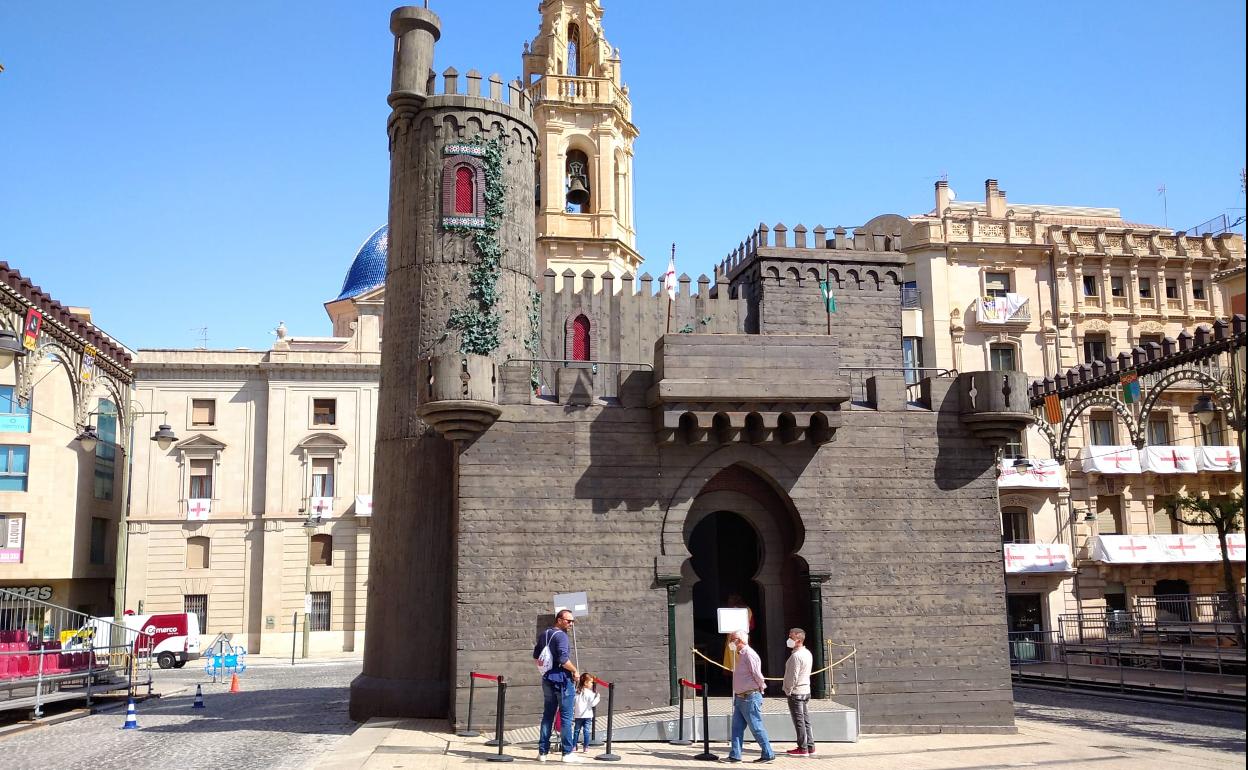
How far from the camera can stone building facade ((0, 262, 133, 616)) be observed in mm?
40656

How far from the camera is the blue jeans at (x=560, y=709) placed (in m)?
15.0

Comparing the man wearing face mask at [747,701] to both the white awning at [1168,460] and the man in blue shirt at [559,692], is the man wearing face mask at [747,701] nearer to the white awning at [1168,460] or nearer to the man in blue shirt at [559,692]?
the man in blue shirt at [559,692]

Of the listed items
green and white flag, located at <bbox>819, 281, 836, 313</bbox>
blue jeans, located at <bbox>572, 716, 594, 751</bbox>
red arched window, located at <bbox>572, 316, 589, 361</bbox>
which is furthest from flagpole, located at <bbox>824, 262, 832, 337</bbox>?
blue jeans, located at <bbox>572, 716, 594, 751</bbox>

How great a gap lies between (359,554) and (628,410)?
3078 cm

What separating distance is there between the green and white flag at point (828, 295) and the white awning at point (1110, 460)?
23.0m

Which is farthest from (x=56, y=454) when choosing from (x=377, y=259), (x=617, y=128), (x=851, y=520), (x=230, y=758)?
(x=851, y=520)

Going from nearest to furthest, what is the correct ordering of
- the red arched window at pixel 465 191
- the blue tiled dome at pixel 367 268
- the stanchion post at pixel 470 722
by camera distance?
the stanchion post at pixel 470 722 < the red arched window at pixel 465 191 < the blue tiled dome at pixel 367 268

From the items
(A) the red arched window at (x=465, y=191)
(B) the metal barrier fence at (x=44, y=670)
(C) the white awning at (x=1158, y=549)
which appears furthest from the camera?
(C) the white awning at (x=1158, y=549)

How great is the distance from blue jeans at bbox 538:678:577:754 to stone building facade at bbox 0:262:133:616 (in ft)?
98.9

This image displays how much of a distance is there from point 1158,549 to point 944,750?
94.4ft

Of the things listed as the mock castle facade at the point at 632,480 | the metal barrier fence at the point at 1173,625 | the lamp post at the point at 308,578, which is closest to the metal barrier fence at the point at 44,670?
the mock castle facade at the point at 632,480

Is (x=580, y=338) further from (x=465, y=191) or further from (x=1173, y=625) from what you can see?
(x=1173, y=625)

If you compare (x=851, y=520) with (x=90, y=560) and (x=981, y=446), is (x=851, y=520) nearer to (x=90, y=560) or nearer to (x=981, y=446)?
(x=981, y=446)

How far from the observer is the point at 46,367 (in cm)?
4366
